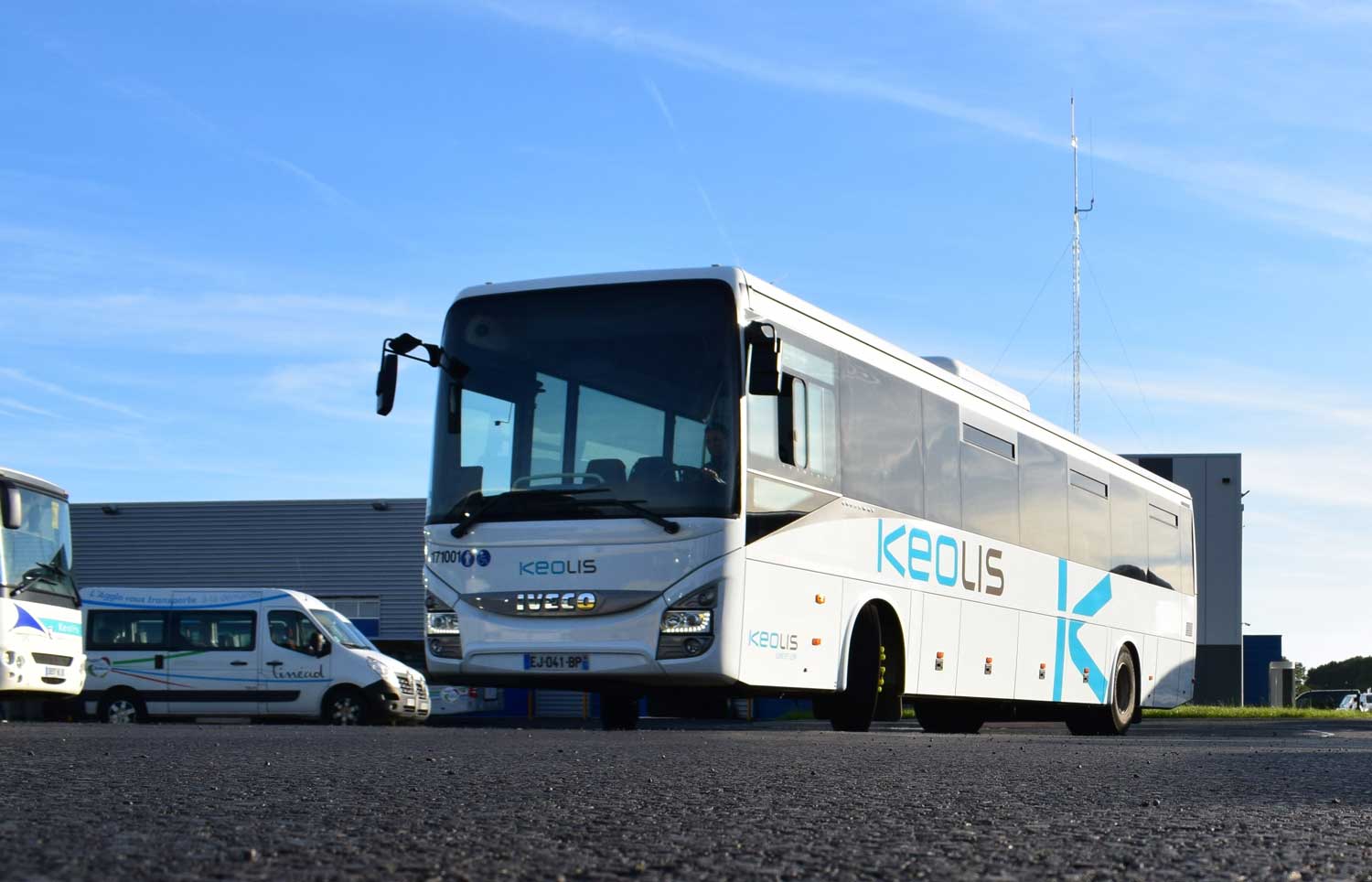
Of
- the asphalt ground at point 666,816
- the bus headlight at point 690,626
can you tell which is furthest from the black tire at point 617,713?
the asphalt ground at point 666,816

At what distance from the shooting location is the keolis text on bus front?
13617 millimetres

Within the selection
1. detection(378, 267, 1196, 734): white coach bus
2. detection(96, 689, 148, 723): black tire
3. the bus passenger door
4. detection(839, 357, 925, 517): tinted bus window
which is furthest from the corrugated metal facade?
the bus passenger door

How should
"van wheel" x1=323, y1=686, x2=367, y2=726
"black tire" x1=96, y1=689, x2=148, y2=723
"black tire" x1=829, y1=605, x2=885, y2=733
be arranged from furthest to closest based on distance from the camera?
"black tire" x1=96, y1=689, x2=148, y2=723, "van wheel" x1=323, y1=686, x2=367, y2=726, "black tire" x1=829, y1=605, x2=885, y2=733

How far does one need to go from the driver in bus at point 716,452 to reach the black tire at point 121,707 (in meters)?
19.2

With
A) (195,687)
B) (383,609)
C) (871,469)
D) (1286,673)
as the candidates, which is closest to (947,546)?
(871,469)

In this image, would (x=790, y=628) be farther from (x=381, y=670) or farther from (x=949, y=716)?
(x=381, y=670)

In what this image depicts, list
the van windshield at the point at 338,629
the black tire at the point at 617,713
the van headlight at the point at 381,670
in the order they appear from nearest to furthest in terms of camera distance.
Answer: the black tire at the point at 617,713
the van headlight at the point at 381,670
the van windshield at the point at 338,629

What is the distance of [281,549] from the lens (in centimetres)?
4394

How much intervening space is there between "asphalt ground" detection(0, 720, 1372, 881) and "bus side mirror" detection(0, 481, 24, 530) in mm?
9541

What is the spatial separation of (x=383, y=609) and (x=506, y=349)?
32125 millimetres

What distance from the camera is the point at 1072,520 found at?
722 inches

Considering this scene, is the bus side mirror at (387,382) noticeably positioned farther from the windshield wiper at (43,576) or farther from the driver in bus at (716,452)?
the windshield wiper at (43,576)

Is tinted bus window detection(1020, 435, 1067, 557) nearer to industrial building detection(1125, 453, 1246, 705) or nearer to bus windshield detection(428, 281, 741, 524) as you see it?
bus windshield detection(428, 281, 741, 524)

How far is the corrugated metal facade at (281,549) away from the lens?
43281 mm
